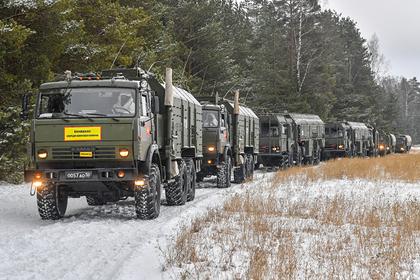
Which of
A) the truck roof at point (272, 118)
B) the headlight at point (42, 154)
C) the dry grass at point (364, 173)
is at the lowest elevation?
the dry grass at point (364, 173)

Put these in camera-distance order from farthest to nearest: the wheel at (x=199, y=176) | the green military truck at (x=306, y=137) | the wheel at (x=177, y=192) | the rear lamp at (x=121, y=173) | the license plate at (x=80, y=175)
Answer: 1. the green military truck at (x=306, y=137)
2. the wheel at (x=199, y=176)
3. the wheel at (x=177, y=192)
4. the rear lamp at (x=121, y=173)
5. the license plate at (x=80, y=175)

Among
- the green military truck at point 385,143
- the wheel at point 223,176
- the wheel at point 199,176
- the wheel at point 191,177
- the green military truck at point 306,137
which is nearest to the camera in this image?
the wheel at point 191,177

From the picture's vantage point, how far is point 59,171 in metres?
10.0

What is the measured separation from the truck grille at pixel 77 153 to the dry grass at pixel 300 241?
1972mm

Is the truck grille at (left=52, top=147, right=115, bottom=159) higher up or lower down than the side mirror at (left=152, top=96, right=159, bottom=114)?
lower down

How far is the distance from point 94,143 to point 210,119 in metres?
8.26

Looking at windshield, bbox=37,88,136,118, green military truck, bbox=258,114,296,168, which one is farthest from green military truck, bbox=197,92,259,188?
windshield, bbox=37,88,136,118

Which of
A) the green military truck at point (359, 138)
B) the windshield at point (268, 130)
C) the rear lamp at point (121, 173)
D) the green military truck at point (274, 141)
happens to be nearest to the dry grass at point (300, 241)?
the rear lamp at point (121, 173)

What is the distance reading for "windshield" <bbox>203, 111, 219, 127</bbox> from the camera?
703 inches

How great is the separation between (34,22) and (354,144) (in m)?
31.2

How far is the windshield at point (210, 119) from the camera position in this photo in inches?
703

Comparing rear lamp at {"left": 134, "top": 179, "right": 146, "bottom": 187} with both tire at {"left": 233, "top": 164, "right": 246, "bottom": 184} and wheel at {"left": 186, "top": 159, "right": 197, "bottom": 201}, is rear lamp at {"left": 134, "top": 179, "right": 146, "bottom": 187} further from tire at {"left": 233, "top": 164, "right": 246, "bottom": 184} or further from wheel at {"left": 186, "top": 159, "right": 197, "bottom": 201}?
tire at {"left": 233, "top": 164, "right": 246, "bottom": 184}

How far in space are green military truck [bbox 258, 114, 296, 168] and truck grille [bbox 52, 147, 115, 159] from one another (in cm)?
1866

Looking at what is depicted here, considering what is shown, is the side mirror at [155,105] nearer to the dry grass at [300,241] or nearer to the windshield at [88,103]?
the windshield at [88,103]
